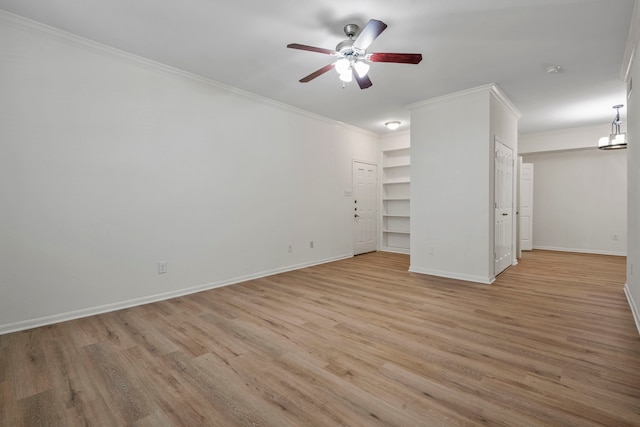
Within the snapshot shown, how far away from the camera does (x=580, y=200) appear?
673 cm

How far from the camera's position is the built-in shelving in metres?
6.89

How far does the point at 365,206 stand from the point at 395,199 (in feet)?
2.71

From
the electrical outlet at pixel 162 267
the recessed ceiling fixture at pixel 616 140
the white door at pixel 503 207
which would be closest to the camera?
the electrical outlet at pixel 162 267

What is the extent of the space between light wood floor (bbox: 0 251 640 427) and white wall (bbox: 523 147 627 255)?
12.8 feet

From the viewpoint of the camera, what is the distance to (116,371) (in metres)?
2.03

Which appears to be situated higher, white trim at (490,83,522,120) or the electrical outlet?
white trim at (490,83,522,120)

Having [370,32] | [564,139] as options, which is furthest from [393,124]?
→ [564,139]

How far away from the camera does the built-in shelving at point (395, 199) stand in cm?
689

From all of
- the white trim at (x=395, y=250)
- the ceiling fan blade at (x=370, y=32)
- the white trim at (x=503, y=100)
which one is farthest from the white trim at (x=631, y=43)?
the white trim at (x=395, y=250)

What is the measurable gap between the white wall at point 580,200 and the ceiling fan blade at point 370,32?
657 centimetres

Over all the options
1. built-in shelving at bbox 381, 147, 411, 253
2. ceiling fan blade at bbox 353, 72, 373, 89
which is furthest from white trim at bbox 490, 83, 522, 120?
built-in shelving at bbox 381, 147, 411, 253

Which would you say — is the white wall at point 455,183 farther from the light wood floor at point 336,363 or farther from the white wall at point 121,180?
the white wall at point 121,180

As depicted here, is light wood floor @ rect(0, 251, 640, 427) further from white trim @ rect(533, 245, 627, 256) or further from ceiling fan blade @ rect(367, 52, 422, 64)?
white trim @ rect(533, 245, 627, 256)

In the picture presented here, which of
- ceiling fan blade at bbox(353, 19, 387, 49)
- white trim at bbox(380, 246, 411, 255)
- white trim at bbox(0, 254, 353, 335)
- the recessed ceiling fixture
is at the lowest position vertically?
white trim at bbox(380, 246, 411, 255)
